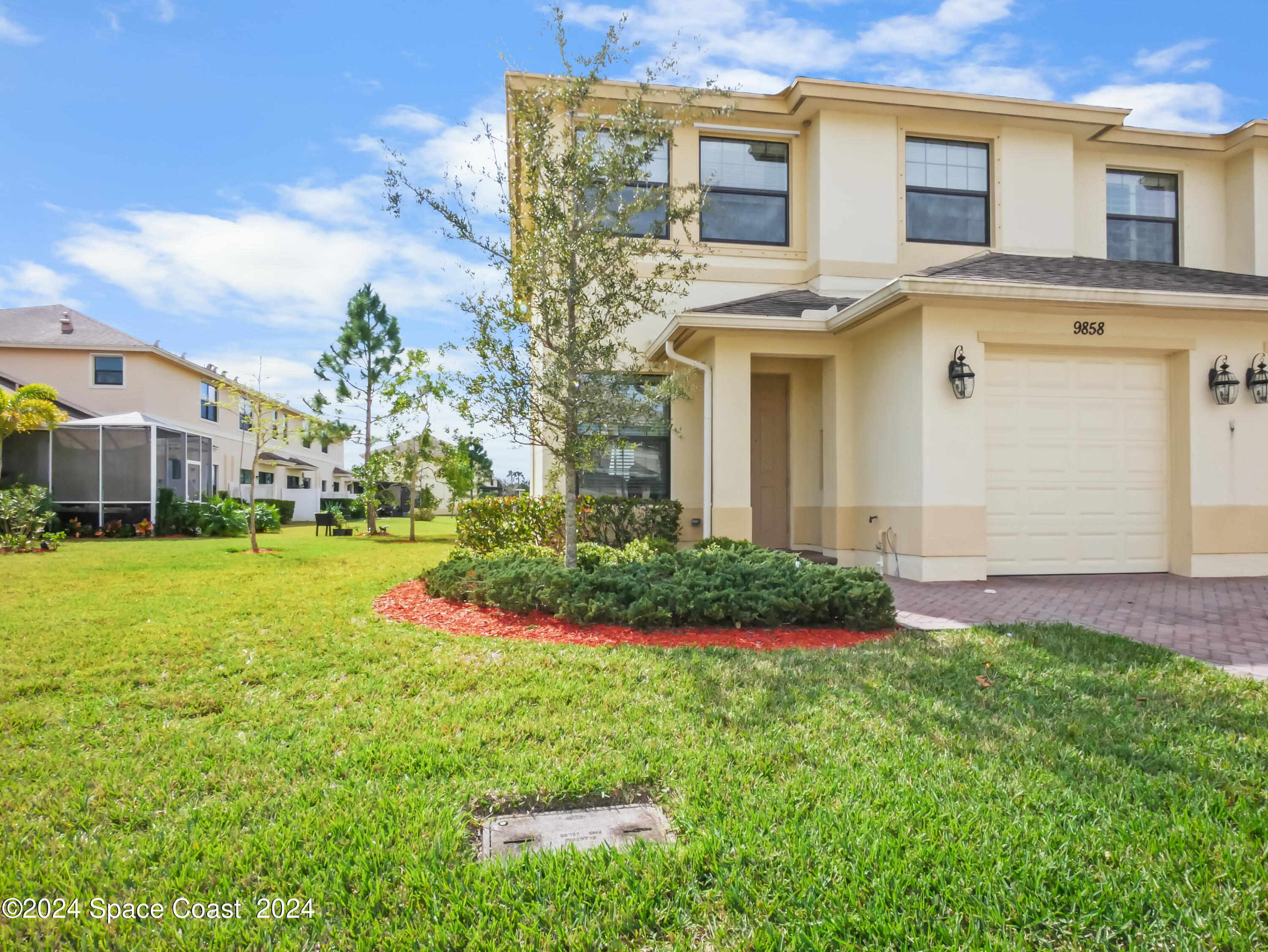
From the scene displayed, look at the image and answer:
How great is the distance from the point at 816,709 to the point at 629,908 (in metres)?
1.97

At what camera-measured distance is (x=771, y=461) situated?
12.1m

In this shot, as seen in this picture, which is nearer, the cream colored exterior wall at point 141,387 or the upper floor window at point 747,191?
the upper floor window at point 747,191

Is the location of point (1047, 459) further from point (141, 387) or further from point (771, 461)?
point (141, 387)

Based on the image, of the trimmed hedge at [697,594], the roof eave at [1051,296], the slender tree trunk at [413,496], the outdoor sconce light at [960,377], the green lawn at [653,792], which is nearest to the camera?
the green lawn at [653,792]

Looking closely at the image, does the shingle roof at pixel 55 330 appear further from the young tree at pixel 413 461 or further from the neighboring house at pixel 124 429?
the young tree at pixel 413 461

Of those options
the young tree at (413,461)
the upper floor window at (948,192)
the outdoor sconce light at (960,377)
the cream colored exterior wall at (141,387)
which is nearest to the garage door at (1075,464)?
the outdoor sconce light at (960,377)

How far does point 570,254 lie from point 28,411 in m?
16.4

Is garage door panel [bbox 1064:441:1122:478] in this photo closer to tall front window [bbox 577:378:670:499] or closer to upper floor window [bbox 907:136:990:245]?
upper floor window [bbox 907:136:990:245]

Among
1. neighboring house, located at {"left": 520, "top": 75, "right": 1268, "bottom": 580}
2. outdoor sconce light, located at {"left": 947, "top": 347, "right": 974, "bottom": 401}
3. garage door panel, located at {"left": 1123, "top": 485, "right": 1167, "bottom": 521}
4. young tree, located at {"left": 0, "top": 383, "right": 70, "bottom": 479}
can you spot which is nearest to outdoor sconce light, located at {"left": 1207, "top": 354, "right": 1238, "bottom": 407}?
neighboring house, located at {"left": 520, "top": 75, "right": 1268, "bottom": 580}

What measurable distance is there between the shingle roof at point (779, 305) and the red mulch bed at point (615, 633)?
17.5ft

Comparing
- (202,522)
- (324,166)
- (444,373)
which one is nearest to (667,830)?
(444,373)

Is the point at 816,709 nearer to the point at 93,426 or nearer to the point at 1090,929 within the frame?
the point at 1090,929

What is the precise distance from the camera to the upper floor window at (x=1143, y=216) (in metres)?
12.9

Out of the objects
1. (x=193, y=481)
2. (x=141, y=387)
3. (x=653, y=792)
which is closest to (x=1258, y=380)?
(x=653, y=792)
